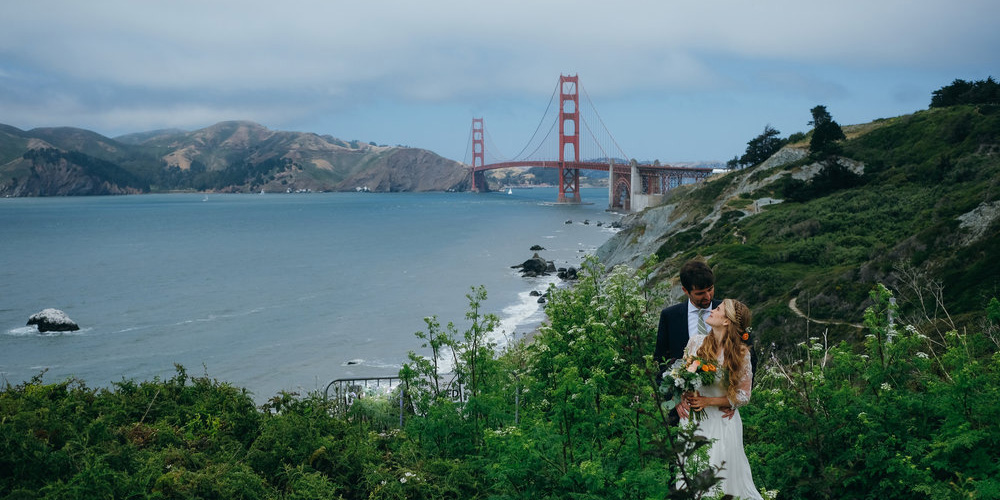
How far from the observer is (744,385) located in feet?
12.6

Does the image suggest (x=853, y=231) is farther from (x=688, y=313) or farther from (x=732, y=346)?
(x=732, y=346)

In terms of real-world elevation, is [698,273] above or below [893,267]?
above

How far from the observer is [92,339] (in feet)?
92.1

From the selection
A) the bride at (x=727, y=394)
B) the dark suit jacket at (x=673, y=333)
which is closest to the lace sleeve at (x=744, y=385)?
the bride at (x=727, y=394)

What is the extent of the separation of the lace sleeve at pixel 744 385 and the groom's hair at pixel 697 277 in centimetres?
46

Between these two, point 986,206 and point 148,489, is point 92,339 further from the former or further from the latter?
point 986,206

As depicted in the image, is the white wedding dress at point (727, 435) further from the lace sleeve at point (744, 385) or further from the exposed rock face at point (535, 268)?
the exposed rock face at point (535, 268)

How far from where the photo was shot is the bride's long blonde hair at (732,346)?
3.74m

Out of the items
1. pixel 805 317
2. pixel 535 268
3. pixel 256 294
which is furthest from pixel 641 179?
pixel 805 317

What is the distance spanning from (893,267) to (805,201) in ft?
56.6

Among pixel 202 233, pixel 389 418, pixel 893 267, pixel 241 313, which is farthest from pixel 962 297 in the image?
pixel 202 233

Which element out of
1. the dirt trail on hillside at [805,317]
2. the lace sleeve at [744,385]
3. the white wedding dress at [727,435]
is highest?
the lace sleeve at [744,385]

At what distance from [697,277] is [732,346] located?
460 millimetres

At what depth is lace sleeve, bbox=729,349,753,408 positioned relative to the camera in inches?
150
